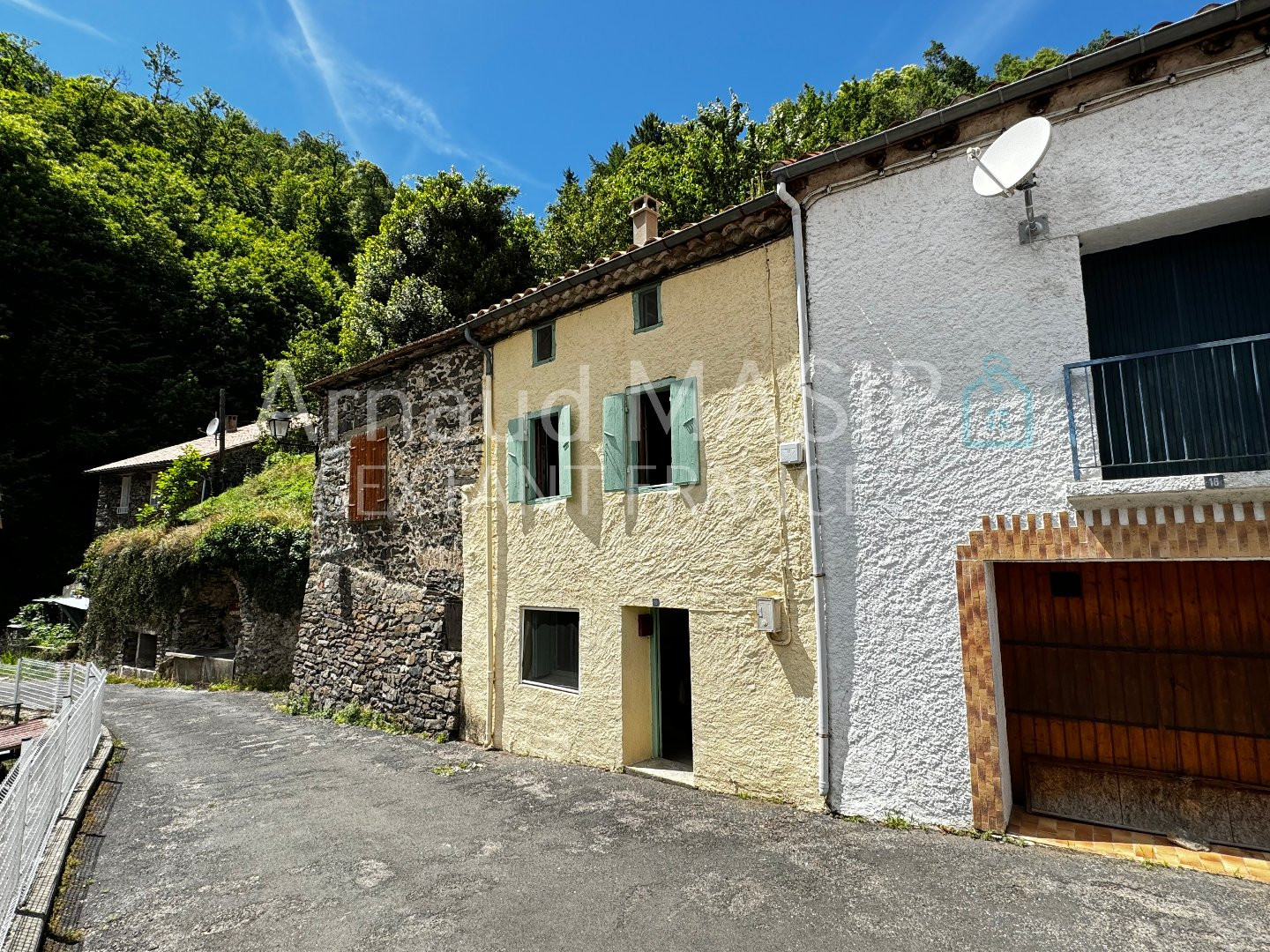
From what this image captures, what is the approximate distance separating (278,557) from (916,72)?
29.2m

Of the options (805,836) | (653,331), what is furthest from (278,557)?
(805,836)

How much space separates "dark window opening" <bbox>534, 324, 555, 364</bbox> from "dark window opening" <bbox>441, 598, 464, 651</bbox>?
12.8 feet

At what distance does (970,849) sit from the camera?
513 cm

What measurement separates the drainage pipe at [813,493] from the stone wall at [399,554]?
5450 mm

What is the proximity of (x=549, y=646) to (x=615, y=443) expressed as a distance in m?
3.10

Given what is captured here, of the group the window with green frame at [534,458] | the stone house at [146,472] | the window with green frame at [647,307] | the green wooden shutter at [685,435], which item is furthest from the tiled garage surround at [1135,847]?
the stone house at [146,472]

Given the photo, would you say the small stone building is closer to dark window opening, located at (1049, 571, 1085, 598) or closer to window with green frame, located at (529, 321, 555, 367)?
window with green frame, located at (529, 321, 555, 367)

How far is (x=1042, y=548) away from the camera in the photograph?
5180 mm

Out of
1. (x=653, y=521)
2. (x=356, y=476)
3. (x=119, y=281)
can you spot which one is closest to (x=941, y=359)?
(x=653, y=521)

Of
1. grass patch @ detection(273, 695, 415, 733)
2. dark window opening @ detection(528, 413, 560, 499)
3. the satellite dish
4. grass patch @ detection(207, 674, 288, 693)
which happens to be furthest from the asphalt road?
grass patch @ detection(207, 674, 288, 693)

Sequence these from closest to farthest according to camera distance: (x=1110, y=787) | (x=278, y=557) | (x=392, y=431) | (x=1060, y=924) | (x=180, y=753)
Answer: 1. (x=1060, y=924)
2. (x=1110, y=787)
3. (x=180, y=753)
4. (x=392, y=431)
5. (x=278, y=557)

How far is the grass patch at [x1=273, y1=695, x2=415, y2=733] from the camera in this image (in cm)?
1050

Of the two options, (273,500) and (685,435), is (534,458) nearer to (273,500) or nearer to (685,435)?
(685,435)

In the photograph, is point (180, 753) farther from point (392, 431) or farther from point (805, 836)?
point (805, 836)
